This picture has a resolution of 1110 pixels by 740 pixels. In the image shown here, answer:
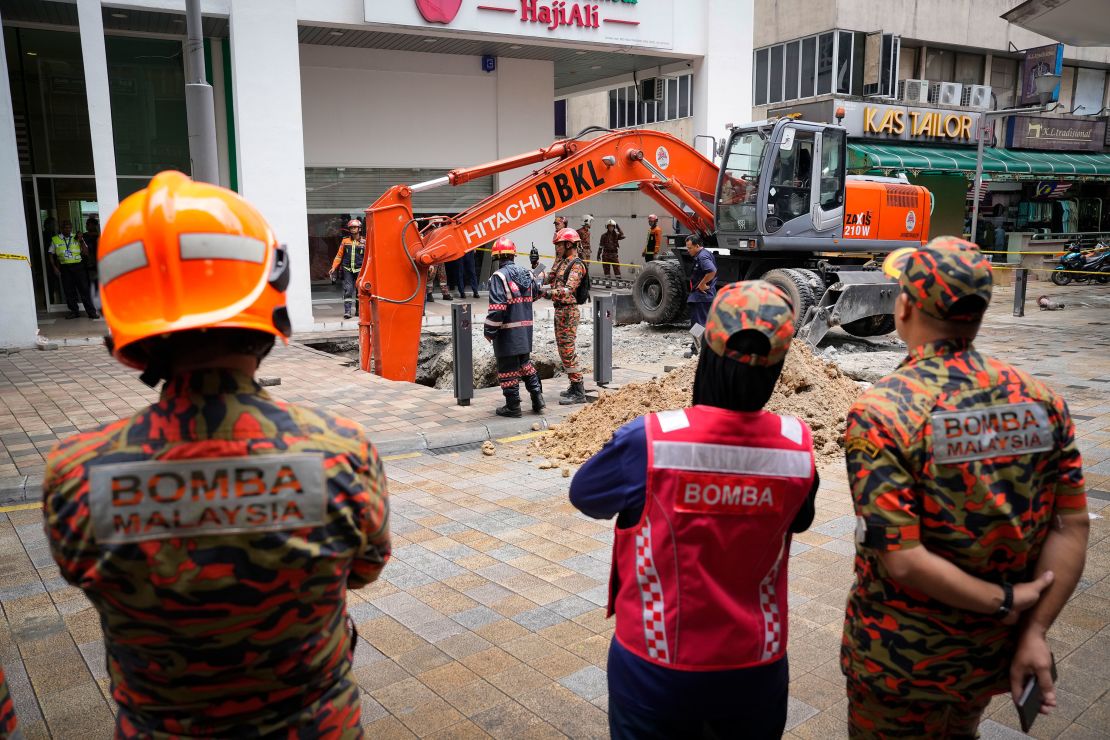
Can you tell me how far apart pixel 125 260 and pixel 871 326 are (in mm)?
14238

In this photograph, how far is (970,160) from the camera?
26984 mm

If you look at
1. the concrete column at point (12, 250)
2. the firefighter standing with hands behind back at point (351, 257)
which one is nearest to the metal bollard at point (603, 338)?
the firefighter standing with hands behind back at point (351, 257)

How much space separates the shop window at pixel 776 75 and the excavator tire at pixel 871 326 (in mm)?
16737

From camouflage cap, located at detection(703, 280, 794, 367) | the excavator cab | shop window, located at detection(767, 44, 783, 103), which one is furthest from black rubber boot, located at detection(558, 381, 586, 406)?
shop window, located at detection(767, 44, 783, 103)

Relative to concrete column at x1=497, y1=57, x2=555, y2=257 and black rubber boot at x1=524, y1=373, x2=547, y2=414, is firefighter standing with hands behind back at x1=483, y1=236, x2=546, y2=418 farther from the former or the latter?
concrete column at x1=497, y1=57, x2=555, y2=257

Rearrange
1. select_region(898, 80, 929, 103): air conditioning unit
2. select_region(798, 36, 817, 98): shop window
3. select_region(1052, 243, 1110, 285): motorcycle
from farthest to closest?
1. select_region(898, 80, 929, 103): air conditioning unit
2. select_region(798, 36, 817, 98): shop window
3. select_region(1052, 243, 1110, 285): motorcycle

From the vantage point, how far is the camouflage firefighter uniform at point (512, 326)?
8508 millimetres

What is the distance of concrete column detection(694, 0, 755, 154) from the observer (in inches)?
723

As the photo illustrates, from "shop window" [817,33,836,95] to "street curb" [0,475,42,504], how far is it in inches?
1016

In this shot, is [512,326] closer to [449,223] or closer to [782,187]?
[449,223]

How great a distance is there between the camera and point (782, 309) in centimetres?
211

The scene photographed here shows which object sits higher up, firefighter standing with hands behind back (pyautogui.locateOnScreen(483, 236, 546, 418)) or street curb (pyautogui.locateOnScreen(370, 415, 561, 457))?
firefighter standing with hands behind back (pyautogui.locateOnScreen(483, 236, 546, 418))

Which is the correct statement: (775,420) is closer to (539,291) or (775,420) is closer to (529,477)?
(529,477)

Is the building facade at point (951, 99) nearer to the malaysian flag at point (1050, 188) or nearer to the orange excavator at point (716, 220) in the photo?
the malaysian flag at point (1050, 188)
